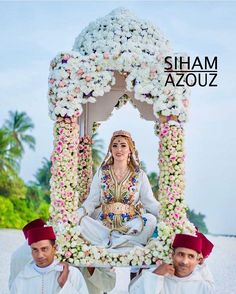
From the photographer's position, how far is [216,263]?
1706 centimetres

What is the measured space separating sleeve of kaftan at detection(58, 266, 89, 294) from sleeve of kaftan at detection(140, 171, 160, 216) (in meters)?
1.58

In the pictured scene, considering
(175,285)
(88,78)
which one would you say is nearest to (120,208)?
(88,78)

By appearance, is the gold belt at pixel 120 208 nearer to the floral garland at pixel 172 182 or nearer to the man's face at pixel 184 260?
the floral garland at pixel 172 182

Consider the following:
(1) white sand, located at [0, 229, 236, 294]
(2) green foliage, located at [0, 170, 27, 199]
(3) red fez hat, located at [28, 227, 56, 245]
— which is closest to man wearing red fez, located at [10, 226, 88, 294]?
(3) red fez hat, located at [28, 227, 56, 245]

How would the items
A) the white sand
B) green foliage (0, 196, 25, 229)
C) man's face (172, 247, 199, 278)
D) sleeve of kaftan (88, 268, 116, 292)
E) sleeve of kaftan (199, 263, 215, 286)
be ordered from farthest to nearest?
green foliage (0, 196, 25, 229) → the white sand → sleeve of kaftan (88, 268, 116, 292) → sleeve of kaftan (199, 263, 215, 286) → man's face (172, 247, 199, 278)

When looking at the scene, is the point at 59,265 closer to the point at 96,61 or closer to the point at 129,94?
the point at 96,61

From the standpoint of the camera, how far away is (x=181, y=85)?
6.59 m

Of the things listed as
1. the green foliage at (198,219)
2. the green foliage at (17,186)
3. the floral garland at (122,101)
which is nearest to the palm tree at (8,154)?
the green foliage at (17,186)

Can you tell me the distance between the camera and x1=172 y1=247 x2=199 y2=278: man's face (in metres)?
5.33

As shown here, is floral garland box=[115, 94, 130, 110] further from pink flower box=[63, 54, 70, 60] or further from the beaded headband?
pink flower box=[63, 54, 70, 60]

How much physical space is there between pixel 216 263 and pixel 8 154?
9.08 m

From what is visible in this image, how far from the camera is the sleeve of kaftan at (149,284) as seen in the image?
5457 millimetres

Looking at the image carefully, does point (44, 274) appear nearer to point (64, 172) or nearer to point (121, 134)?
point (64, 172)

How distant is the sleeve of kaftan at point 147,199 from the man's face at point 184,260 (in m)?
1.57
